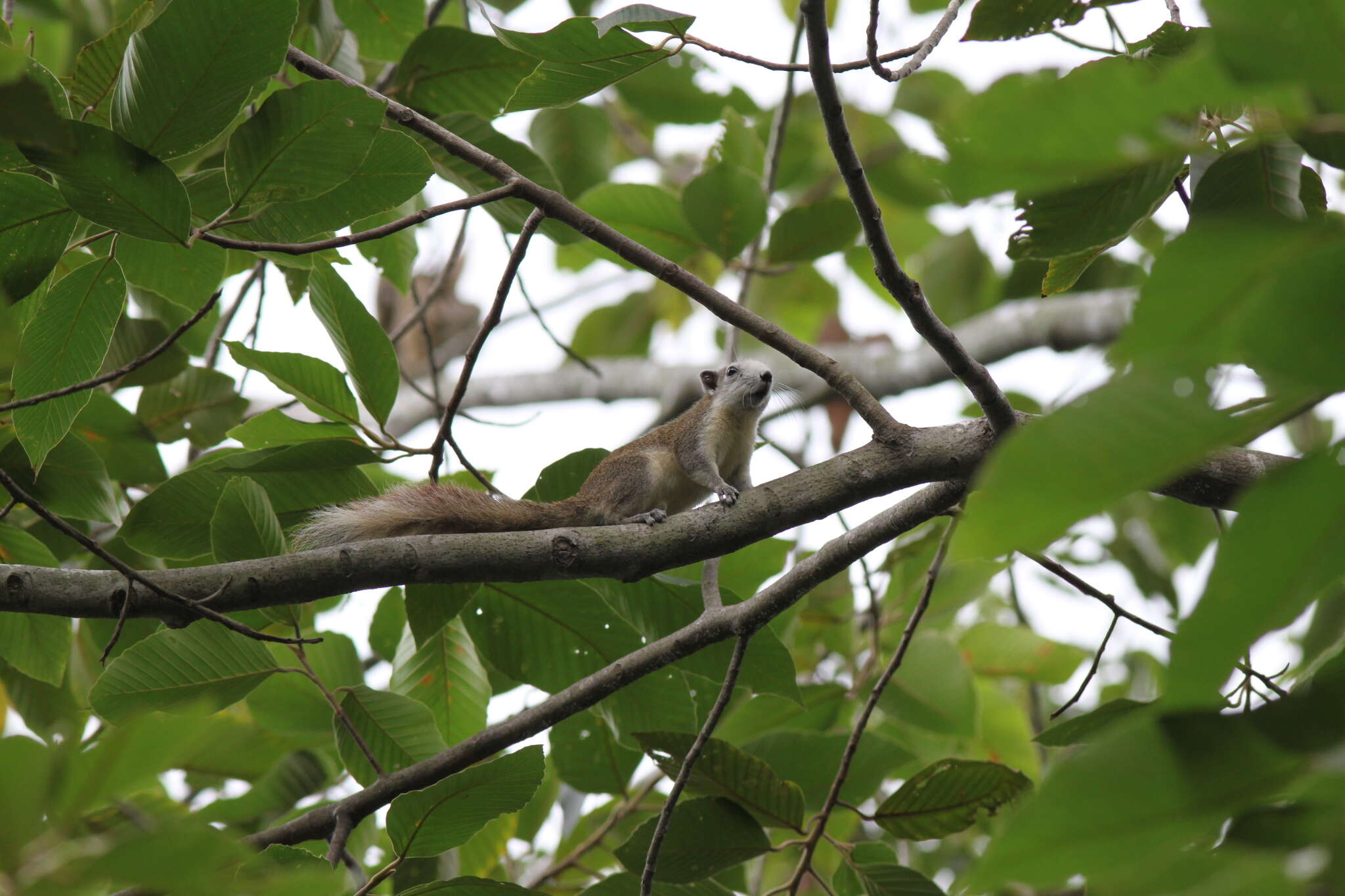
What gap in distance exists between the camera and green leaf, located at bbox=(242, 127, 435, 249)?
1907mm

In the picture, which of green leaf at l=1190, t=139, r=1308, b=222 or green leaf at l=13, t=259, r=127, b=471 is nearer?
green leaf at l=1190, t=139, r=1308, b=222

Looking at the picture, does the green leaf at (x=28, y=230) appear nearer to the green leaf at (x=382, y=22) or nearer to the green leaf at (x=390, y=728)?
the green leaf at (x=390, y=728)

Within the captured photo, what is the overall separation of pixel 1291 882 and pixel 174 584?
1.67 metres

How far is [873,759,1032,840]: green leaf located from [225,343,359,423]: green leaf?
1582mm

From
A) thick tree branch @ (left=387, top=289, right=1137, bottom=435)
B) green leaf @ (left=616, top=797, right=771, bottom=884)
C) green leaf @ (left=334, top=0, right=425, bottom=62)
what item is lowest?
green leaf @ (left=616, top=797, right=771, bottom=884)

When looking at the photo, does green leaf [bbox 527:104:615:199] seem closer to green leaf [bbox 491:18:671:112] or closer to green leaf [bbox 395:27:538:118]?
green leaf [bbox 395:27:538:118]

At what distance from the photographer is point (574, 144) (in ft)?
13.3

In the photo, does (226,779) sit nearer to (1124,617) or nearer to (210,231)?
(210,231)

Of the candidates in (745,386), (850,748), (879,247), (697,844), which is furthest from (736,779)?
(745,386)

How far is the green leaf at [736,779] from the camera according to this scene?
7.50 ft

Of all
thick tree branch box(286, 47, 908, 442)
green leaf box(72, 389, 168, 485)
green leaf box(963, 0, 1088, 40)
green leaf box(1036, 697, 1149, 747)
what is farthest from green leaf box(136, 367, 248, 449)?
green leaf box(1036, 697, 1149, 747)

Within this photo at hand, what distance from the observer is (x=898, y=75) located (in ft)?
6.10

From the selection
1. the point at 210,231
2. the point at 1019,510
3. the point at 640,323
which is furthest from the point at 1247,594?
the point at 640,323

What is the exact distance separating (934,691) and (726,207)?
1.60 m
